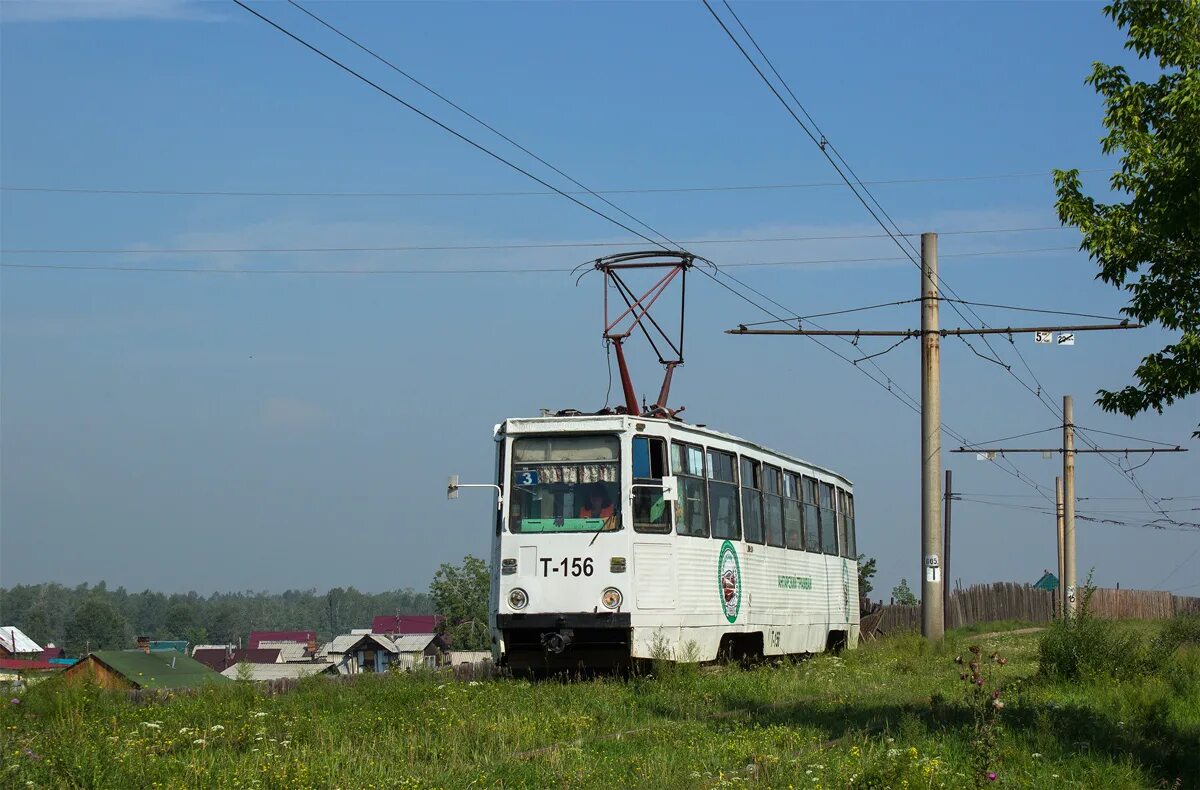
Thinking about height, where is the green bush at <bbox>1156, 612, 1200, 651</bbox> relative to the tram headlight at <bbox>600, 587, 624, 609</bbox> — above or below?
below

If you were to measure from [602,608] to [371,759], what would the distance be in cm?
693

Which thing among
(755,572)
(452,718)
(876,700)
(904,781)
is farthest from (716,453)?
(904,781)

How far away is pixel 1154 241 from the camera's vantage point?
36.6 ft

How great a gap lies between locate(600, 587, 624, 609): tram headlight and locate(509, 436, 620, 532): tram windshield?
75 centimetres

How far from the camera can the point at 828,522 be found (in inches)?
960

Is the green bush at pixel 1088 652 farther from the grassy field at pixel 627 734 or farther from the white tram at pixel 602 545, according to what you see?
the white tram at pixel 602 545

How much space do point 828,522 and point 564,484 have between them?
9.04 meters

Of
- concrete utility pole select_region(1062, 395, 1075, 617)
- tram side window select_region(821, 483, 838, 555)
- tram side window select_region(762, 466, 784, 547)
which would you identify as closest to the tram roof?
tram side window select_region(762, 466, 784, 547)

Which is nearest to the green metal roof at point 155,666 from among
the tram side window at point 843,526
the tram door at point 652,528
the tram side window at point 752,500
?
the tram side window at point 843,526

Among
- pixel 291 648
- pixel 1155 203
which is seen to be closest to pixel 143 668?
pixel 1155 203

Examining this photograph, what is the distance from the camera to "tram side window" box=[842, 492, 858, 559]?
26219 millimetres

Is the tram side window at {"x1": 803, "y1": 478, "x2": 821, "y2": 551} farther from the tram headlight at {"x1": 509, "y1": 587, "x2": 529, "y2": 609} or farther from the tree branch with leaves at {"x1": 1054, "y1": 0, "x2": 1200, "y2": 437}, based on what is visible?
the tree branch with leaves at {"x1": 1054, "y1": 0, "x2": 1200, "y2": 437}

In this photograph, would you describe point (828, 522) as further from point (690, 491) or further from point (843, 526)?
point (690, 491)

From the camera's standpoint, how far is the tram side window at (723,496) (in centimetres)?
1791
